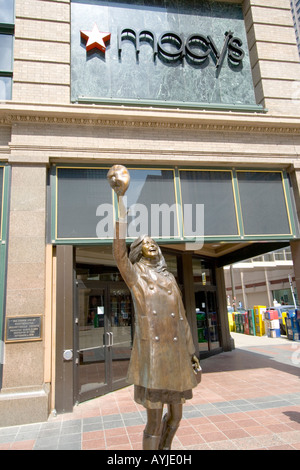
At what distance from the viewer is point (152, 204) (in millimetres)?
7387

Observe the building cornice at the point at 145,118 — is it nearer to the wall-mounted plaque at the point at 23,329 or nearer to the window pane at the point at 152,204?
the window pane at the point at 152,204

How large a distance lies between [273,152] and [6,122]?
6559 mm

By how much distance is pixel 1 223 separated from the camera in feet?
21.4

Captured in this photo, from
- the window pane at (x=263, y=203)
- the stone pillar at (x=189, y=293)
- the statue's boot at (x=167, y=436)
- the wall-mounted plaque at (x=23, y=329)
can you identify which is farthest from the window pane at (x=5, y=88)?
the statue's boot at (x=167, y=436)

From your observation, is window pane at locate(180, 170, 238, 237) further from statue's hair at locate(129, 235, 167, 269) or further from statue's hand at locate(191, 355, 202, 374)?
statue's hand at locate(191, 355, 202, 374)

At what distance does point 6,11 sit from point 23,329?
7.58m

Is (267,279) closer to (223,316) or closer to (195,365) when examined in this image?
(223,316)

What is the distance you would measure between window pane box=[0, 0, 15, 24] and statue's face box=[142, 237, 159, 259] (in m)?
7.55

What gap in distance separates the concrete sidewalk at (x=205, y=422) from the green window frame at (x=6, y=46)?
706 cm

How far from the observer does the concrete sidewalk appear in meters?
4.52

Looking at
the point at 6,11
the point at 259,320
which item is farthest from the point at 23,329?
the point at 259,320

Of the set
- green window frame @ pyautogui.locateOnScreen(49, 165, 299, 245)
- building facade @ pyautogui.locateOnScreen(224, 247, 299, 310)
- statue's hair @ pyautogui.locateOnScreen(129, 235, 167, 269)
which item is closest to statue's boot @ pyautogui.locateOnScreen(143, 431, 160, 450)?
statue's hair @ pyautogui.locateOnScreen(129, 235, 167, 269)
